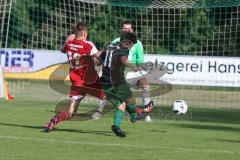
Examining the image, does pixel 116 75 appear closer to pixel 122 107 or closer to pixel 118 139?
pixel 122 107

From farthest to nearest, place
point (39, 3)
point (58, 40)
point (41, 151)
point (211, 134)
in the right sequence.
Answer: point (58, 40), point (39, 3), point (211, 134), point (41, 151)

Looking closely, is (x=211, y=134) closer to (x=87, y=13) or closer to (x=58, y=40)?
(x=87, y=13)

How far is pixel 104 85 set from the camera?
14031 millimetres

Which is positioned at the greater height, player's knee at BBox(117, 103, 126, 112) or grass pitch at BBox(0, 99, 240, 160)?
player's knee at BBox(117, 103, 126, 112)

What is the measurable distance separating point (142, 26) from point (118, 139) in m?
19.0

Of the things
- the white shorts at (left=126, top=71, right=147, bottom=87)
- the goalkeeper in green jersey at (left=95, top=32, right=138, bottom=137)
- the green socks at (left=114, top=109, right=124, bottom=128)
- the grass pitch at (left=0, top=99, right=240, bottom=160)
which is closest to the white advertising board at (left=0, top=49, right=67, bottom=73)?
the white shorts at (left=126, top=71, right=147, bottom=87)

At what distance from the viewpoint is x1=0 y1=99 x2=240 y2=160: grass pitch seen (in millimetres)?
11273

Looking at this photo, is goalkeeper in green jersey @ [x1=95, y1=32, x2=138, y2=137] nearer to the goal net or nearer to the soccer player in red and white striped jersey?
the soccer player in red and white striped jersey

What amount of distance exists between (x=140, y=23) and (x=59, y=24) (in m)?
3.29

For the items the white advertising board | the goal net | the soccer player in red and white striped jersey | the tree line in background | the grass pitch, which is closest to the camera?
the grass pitch

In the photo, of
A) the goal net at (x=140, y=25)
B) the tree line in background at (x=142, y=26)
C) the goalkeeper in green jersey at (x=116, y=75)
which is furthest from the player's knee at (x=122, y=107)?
the tree line in background at (x=142, y=26)

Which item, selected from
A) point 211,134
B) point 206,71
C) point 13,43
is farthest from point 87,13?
point 211,134

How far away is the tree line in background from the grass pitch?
12.5 metres

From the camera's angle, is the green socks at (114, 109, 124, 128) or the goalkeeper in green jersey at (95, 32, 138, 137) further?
the goalkeeper in green jersey at (95, 32, 138, 137)
